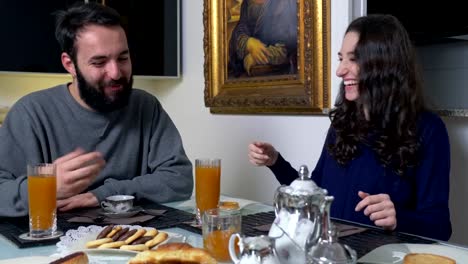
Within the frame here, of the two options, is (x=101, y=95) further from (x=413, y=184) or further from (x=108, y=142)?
(x=413, y=184)

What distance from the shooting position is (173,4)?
10.7 feet

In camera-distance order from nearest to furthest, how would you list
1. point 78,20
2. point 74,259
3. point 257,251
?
point 257,251
point 74,259
point 78,20

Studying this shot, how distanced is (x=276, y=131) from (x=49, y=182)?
1.60m

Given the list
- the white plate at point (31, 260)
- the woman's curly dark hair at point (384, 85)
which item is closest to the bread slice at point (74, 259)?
the white plate at point (31, 260)

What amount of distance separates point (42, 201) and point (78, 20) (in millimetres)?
740

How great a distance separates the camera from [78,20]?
166 cm

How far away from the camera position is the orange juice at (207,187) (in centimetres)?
129

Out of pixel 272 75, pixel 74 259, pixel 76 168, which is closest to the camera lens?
pixel 74 259

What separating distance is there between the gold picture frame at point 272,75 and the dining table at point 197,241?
3.48 ft

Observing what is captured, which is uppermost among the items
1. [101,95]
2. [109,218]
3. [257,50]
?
[257,50]

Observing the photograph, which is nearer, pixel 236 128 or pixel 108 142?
pixel 108 142

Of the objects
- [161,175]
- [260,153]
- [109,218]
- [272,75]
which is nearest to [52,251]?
[109,218]

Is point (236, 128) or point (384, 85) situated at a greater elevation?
point (384, 85)

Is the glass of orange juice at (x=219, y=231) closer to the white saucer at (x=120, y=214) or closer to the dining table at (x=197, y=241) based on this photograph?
the dining table at (x=197, y=241)
